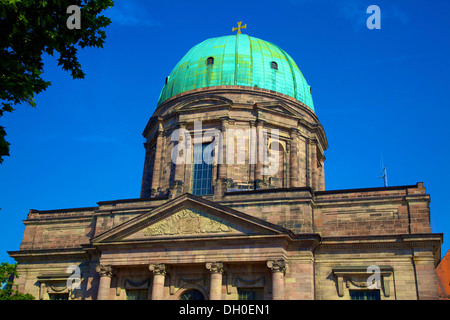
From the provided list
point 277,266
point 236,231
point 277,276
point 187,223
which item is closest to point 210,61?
point 187,223

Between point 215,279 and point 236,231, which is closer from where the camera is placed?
point 215,279

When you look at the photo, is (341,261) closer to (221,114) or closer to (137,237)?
(137,237)

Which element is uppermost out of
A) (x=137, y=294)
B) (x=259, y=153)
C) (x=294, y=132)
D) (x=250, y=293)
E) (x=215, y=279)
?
(x=294, y=132)

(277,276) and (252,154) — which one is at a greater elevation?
(252,154)

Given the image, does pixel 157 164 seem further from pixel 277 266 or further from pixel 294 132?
pixel 277 266

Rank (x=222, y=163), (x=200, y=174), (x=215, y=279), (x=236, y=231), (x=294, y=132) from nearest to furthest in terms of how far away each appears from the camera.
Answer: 1. (x=215, y=279)
2. (x=236, y=231)
3. (x=222, y=163)
4. (x=200, y=174)
5. (x=294, y=132)

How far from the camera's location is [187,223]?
31891 mm

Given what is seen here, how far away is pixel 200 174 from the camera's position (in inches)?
1550

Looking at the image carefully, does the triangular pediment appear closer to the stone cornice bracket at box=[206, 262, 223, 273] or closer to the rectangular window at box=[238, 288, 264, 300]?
the stone cornice bracket at box=[206, 262, 223, 273]

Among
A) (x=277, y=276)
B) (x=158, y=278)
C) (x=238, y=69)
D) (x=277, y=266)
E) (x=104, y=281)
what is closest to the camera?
(x=277, y=276)

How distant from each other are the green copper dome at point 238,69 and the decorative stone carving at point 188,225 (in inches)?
558

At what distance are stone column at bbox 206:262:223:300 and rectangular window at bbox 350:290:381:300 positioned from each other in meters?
7.35

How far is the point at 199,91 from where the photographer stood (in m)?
42.4

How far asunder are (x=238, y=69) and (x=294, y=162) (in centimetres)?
915
